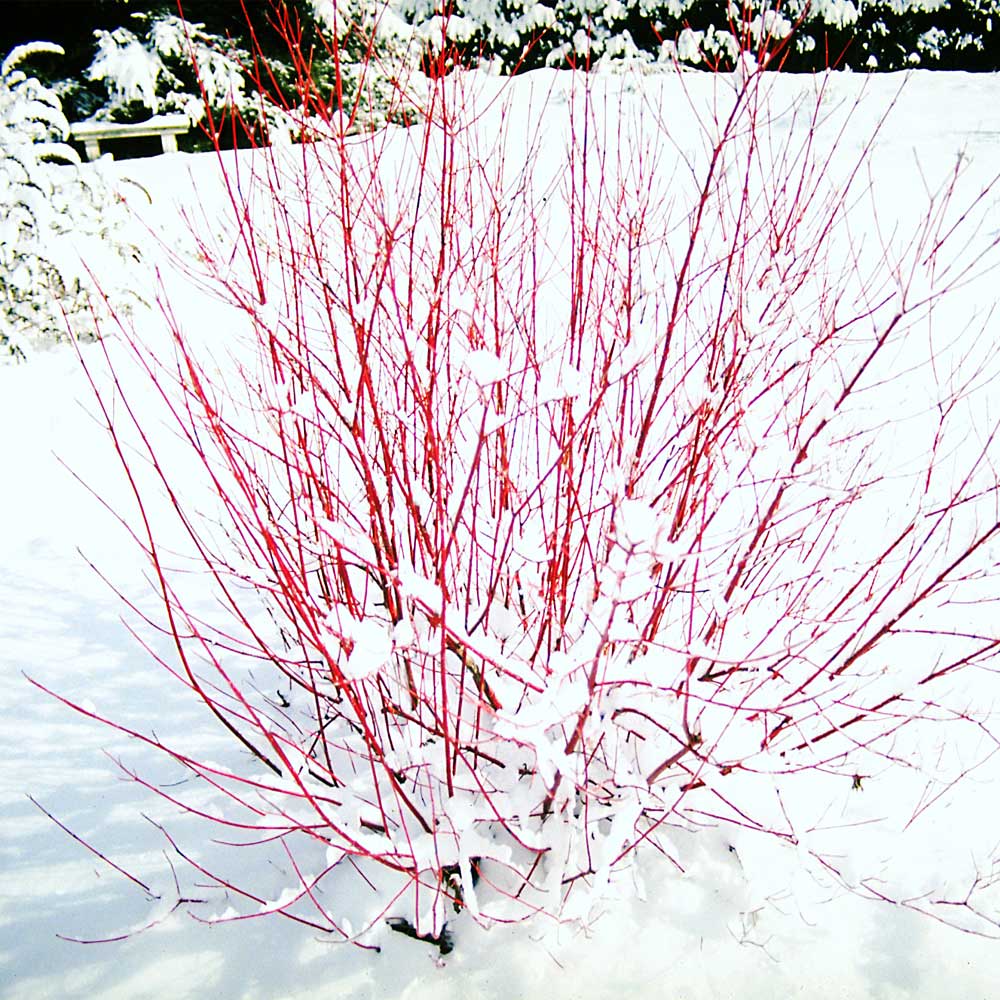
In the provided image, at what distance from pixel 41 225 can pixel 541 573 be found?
4.66 meters

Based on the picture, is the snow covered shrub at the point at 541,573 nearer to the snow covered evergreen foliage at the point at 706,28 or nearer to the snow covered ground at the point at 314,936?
the snow covered ground at the point at 314,936

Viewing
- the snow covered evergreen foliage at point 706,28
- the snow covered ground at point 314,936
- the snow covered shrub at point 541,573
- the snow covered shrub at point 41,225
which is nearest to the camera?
the snow covered shrub at point 541,573

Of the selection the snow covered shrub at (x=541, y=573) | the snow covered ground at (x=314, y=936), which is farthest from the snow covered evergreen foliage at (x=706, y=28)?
the snow covered ground at (x=314, y=936)

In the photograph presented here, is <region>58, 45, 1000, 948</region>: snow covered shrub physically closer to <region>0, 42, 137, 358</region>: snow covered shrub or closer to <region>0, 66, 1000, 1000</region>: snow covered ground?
<region>0, 66, 1000, 1000</region>: snow covered ground

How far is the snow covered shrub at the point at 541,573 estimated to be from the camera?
1.58 meters

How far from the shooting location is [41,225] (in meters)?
4.83

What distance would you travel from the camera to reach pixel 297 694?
9.71ft

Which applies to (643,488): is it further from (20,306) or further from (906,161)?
(906,161)

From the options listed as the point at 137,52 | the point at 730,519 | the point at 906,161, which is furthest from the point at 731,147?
the point at 137,52

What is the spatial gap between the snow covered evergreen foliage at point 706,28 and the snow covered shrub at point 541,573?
8407 mm

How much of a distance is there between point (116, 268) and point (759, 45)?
15.7 ft

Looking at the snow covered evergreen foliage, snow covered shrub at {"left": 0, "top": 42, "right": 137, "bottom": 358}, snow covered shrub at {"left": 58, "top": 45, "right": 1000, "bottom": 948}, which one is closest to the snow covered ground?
snow covered shrub at {"left": 58, "top": 45, "right": 1000, "bottom": 948}

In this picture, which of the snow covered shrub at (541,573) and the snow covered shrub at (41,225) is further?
the snow covered shrub at (41,225)

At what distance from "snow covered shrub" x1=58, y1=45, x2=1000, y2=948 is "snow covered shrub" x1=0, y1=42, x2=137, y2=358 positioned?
9.65 ft
